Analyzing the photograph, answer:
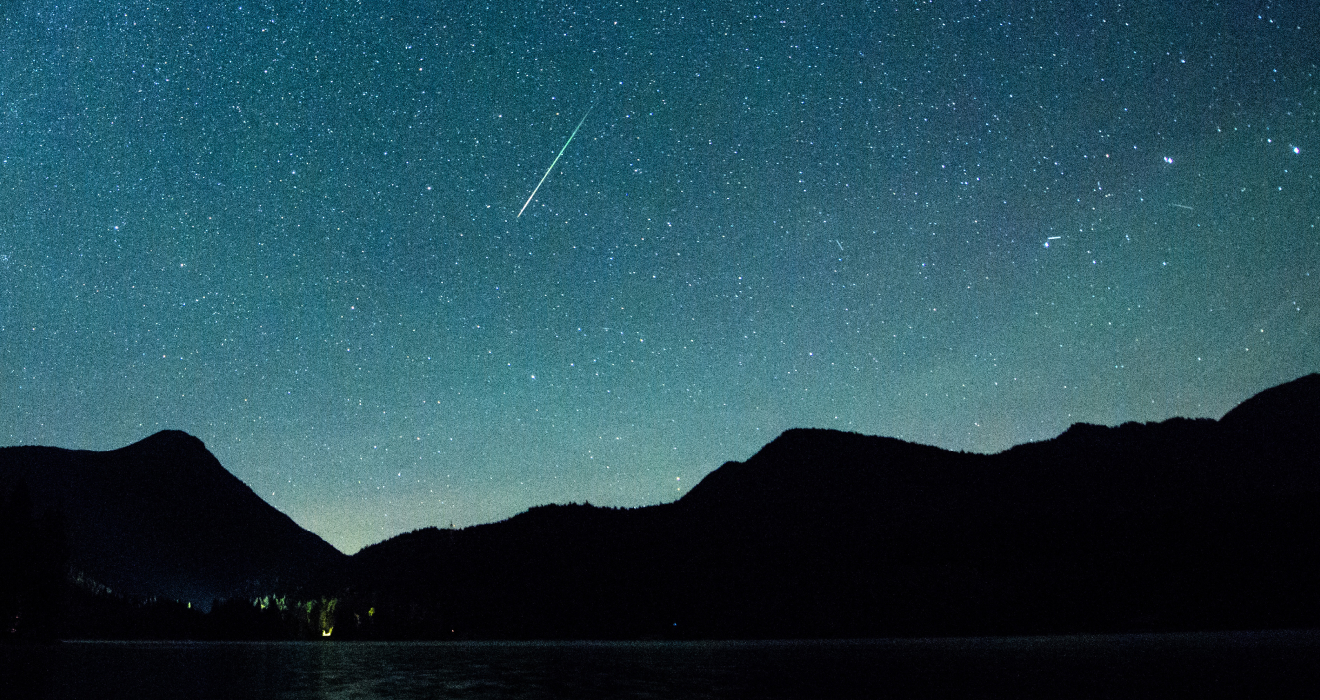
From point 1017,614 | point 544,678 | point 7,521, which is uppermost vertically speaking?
point 7,521

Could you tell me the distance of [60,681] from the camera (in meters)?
43.7

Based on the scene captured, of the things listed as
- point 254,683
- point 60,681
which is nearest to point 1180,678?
point 254,683

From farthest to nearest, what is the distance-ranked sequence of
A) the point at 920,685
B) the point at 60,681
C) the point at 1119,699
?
1. the point at 60,681
2. the point at 920,685
3. the point at 1119,699

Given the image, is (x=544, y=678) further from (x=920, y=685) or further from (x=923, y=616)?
(x=923, y=616)

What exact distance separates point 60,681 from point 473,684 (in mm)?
22305

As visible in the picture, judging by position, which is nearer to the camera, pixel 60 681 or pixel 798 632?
pixel 60 681

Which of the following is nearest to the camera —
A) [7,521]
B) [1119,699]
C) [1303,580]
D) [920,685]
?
[1119,699]

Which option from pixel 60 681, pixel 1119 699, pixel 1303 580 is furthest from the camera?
pixel 1303 580

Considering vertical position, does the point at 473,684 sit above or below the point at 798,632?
above

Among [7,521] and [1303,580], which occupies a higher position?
[7,521]

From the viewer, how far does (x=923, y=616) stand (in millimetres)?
197500

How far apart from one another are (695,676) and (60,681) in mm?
33526

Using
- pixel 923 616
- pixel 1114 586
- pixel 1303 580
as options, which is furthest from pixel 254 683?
pixel 1303 580

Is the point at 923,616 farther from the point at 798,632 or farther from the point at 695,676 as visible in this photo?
the point at 695,676
